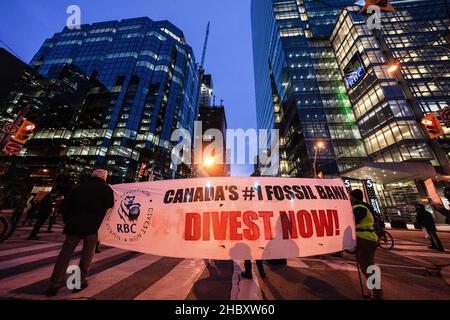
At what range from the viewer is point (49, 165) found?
141ft

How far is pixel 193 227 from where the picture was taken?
3.47 m

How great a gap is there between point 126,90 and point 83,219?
207 feet

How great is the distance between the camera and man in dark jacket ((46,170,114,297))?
2977 mm

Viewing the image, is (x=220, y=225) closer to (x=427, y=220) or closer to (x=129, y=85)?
(x=427, y=220)

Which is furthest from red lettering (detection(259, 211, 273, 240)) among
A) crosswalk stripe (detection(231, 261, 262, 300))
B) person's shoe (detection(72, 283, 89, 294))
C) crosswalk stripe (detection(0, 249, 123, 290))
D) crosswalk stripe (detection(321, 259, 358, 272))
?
crosswalk stripe (detection(0, 249, 123, 290))

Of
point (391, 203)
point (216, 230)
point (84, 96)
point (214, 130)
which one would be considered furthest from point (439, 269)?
point (214, 130)

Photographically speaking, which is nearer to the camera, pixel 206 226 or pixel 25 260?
pixel 206 226

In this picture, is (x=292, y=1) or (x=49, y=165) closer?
(x=49, y=165)

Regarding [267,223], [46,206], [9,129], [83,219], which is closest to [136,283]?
[83,219]

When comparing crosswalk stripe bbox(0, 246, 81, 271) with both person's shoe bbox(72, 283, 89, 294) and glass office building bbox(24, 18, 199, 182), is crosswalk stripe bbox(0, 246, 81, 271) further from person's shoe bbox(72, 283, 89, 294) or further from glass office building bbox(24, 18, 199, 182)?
glass office building bbox(24, 18, 199, 182)

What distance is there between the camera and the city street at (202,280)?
2.92 m
